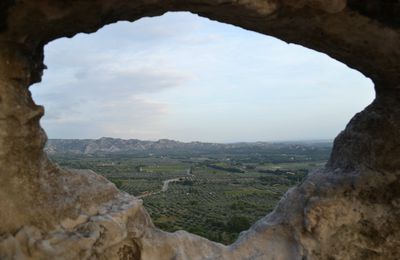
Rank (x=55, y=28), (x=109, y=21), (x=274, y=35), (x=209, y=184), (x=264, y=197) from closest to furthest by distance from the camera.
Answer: (x=55, y=28) → (x=109, y=21) → (x=274, y=35) → (x=264, y=197) → (x=209, y=184)

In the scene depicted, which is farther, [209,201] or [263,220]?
[209,201]

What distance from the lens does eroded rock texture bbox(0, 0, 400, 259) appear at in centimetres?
468

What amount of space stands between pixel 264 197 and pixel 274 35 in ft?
176

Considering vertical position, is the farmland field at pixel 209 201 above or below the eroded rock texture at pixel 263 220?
below

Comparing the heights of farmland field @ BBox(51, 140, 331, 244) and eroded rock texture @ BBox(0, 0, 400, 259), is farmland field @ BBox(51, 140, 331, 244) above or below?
below

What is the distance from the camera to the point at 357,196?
5988mm

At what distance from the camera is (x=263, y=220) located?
6.57m

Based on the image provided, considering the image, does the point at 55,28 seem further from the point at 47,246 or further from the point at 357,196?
the point at 357,196

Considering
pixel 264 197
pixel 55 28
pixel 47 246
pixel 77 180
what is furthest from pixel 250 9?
pixel 264 197

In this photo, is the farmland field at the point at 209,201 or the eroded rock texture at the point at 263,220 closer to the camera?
the eroded rock texture at the point at 263,220

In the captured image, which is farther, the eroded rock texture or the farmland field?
the farmland field

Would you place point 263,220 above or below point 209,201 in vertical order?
above

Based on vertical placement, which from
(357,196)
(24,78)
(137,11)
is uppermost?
(137,11)

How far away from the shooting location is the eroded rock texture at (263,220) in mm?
4680
